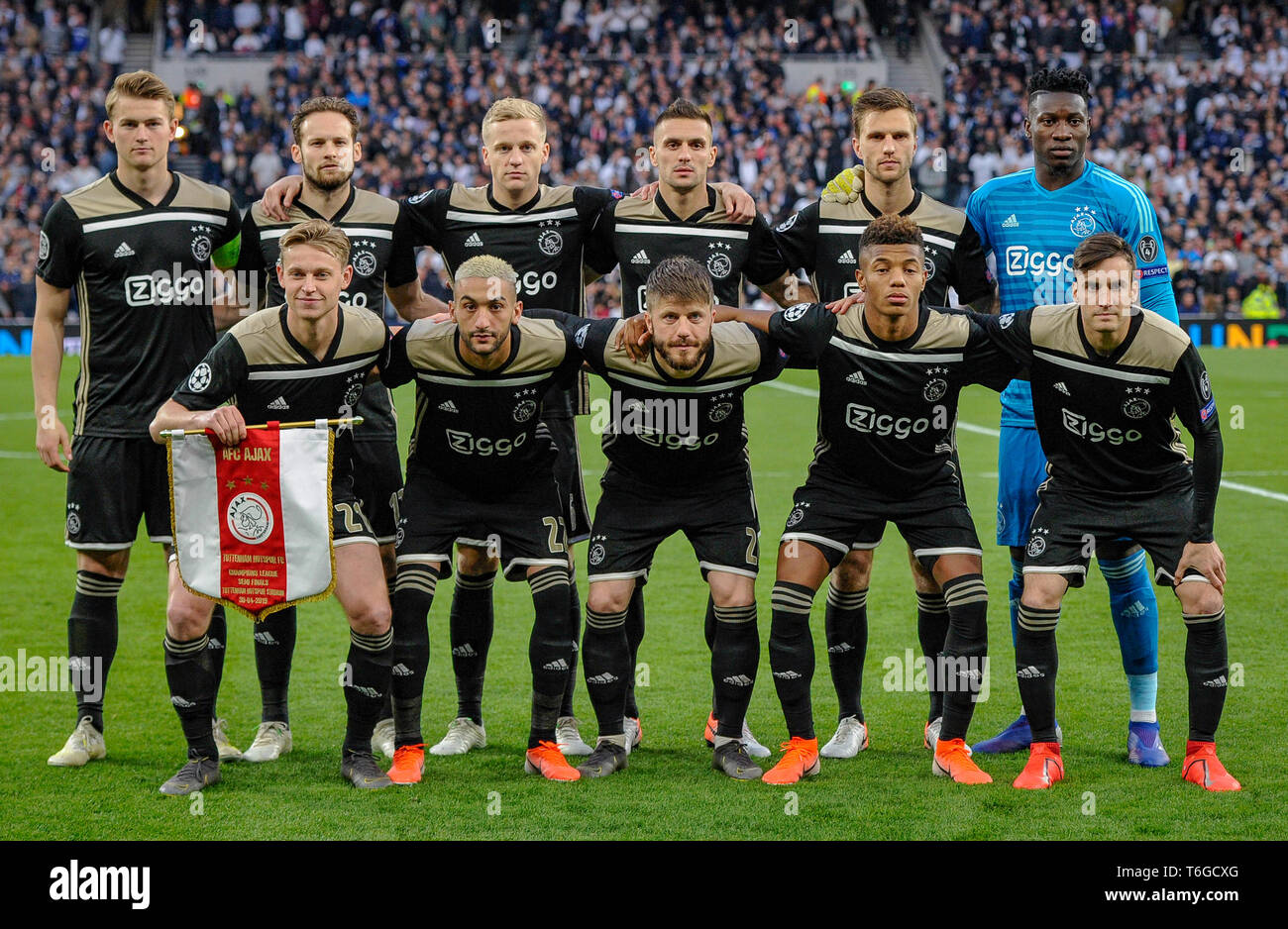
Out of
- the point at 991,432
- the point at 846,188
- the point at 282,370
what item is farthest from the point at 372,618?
the point at 991,432

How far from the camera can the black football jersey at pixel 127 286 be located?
18.3 feet

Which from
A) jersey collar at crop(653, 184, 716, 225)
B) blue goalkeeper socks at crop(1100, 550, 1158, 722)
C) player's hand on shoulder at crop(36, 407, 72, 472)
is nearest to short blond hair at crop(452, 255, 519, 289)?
jersey collar at crop(653, 184, 716, 225)

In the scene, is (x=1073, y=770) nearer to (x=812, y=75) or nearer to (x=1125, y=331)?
(x=1125, y=331)

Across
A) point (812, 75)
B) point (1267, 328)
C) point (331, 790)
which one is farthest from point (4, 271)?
point (331, 790)

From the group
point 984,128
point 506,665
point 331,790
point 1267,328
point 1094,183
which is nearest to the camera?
point 331,790

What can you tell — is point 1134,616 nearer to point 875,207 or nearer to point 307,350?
point 875,207

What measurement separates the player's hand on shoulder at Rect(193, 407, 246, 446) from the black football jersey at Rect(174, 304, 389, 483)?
135 mm

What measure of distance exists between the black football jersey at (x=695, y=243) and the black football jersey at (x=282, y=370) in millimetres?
1097

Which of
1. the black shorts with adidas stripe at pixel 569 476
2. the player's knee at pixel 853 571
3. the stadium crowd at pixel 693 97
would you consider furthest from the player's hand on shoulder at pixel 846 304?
the stadium crowd at pixel 693 97

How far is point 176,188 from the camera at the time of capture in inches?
226

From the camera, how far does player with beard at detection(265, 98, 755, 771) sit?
5.86 metres

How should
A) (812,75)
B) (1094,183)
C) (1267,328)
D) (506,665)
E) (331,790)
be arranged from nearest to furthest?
(331,790) → (1094,183) → (506,665) → (1267,328) → (812,75)

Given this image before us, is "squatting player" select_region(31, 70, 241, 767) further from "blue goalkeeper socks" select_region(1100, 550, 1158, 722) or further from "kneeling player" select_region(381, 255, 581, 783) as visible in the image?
"blue goalkeeper socks" select_region(1100, 550, 1158, 722)

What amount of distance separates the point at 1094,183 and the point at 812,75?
91.3 feet
